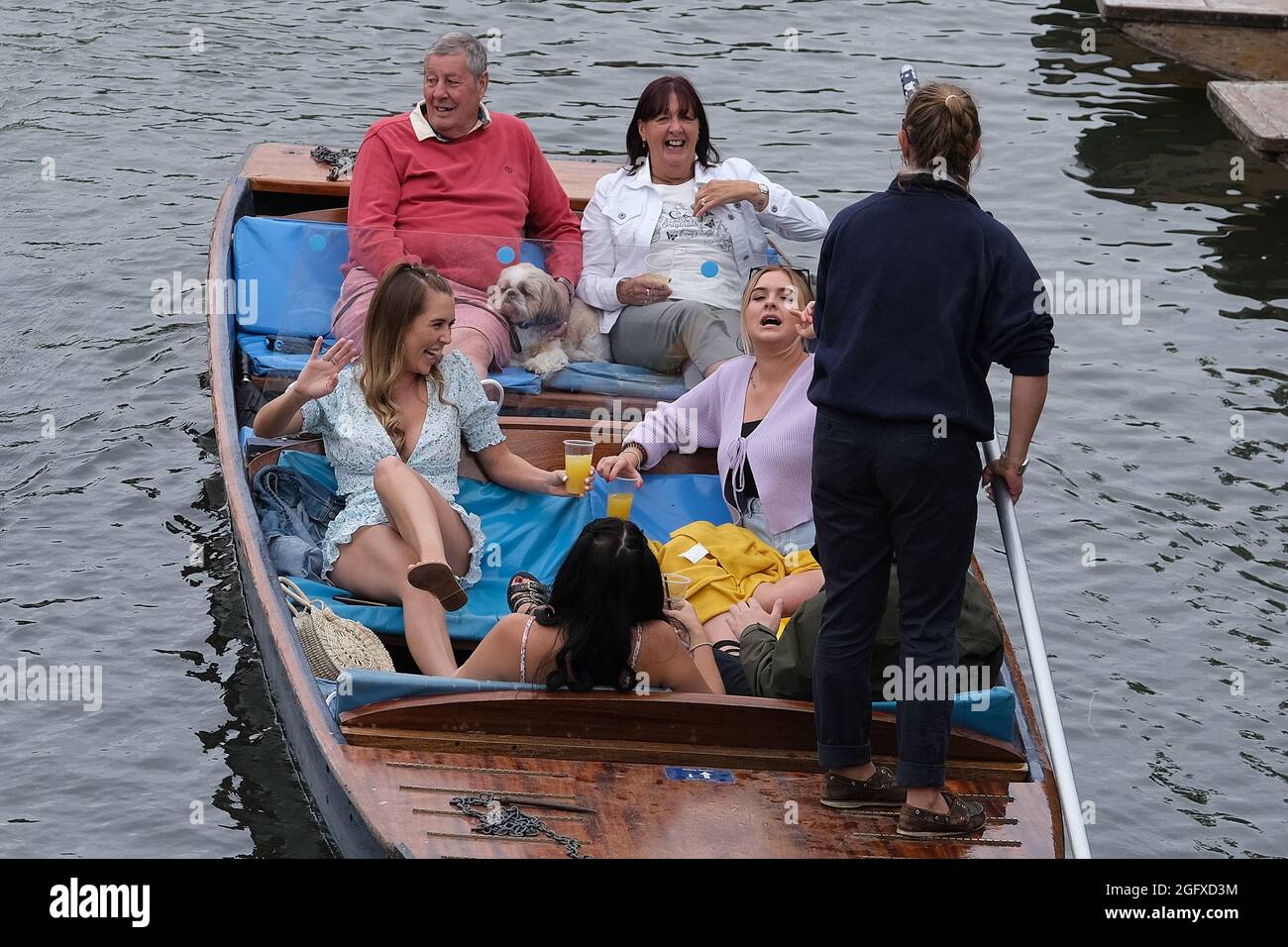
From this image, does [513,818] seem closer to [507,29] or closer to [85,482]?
[85,482]

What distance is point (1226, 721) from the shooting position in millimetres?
5285

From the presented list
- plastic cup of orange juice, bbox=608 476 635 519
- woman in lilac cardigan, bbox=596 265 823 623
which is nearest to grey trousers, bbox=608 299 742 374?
woman in lilac cardigan, bbox=596 265 823 623

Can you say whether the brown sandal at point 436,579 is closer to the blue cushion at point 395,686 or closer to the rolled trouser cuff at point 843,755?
the blue cushion at point 395,686

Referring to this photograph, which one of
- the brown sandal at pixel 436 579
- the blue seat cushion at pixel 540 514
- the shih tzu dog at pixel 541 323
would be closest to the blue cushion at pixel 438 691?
the brown sandal at pixel 436 579

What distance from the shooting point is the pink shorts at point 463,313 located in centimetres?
563

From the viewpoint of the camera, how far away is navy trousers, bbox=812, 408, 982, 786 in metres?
3.37

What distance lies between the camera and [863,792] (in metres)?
3.68

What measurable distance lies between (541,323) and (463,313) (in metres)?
0.27

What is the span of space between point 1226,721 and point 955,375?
2408 mm

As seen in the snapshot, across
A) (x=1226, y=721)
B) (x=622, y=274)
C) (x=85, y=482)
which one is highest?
(x=622, y=274)

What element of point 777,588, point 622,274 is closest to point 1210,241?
point 622,274

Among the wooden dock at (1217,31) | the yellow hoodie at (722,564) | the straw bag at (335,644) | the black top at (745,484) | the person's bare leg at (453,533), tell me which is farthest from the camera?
the wooden dock at (1217,31)

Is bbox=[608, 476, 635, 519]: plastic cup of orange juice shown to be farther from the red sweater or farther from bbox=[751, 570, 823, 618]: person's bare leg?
the red sweater

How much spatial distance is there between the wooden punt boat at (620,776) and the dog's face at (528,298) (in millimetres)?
1917
